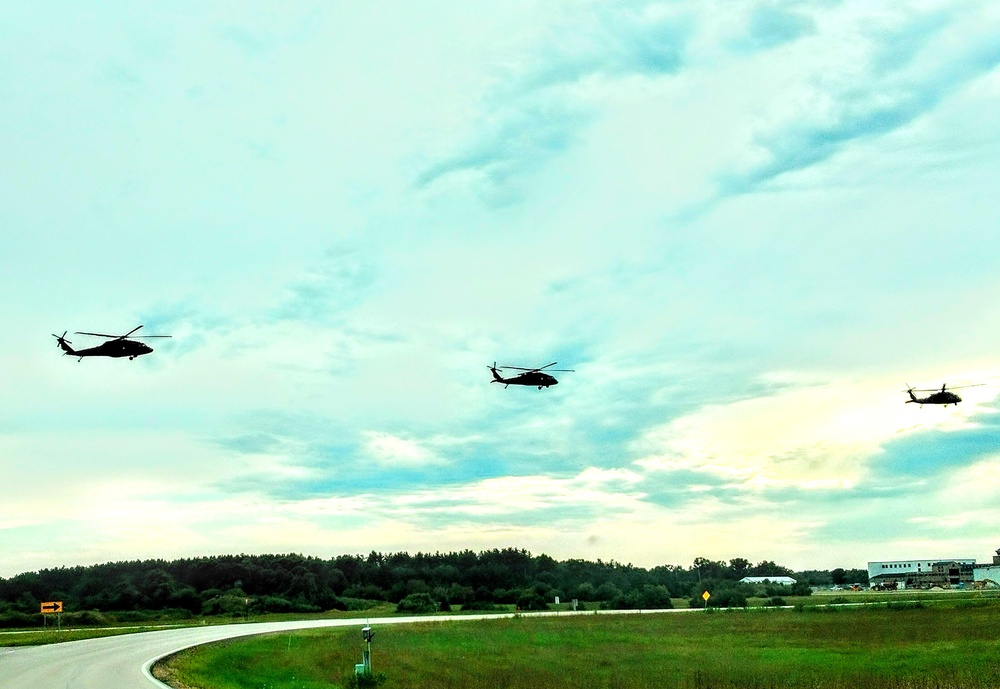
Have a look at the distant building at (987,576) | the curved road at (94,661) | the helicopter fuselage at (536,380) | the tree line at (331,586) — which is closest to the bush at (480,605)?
the tree line at (331,586)

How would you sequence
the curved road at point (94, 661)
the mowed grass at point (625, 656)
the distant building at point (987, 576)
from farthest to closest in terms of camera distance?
the distant building at point (987, 576), the mowed grass at point (625, 656), the curved road at point (94, 661)

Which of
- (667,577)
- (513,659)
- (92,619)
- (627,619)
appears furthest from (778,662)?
(667,577)

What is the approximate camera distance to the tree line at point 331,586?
11281 cm

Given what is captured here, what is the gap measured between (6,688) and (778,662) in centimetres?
3521

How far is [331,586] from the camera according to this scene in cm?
13900

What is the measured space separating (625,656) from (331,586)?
95237 mm

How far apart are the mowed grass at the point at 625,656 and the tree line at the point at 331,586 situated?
1797 inches

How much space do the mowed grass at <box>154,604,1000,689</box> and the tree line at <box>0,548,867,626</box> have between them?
150 ft

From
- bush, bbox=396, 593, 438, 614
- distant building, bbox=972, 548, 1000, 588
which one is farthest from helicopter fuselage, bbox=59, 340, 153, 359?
distant building, bbox=972, 548, 1000, 588

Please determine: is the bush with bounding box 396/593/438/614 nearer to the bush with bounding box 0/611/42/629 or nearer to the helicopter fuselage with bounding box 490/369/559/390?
the bush with bounding box 0/611/42/629

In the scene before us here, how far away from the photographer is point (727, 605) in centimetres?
12488

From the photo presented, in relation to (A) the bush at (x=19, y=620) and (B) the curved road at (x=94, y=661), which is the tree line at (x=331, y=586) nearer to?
(A) the bush at (x=19, y=620)

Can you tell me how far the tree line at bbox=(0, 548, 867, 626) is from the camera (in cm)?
11281

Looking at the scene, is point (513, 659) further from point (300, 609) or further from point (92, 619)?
point (300, 609)
